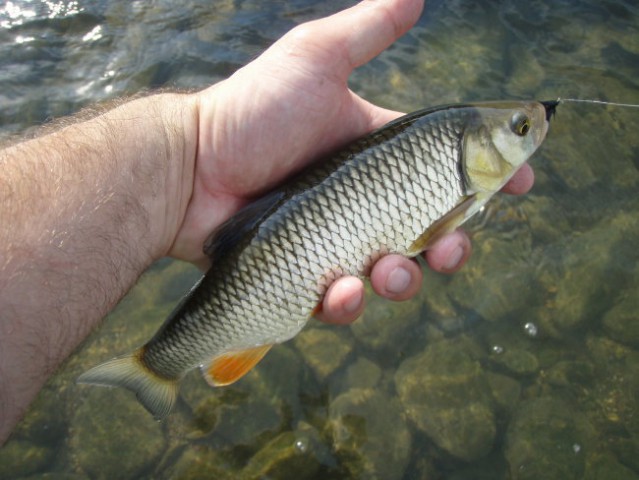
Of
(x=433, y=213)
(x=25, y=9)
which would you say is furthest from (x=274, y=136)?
(x=25, y=9)

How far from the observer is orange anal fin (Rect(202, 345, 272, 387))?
2.91 metres

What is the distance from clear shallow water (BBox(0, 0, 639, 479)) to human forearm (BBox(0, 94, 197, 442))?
4.19 feet

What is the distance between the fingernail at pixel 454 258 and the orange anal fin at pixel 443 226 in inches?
6.8

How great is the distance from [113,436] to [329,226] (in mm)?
2198

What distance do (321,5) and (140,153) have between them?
3.88 meters

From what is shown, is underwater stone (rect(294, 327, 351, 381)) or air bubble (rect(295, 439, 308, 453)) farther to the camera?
underwater stone (rect(294, 327, 351, 381))

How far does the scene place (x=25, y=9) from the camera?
6.25 m

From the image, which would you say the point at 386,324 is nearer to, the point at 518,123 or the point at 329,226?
the point at 329,226

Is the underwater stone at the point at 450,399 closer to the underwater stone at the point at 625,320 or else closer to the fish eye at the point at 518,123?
the underwater stone at the point at 625,320

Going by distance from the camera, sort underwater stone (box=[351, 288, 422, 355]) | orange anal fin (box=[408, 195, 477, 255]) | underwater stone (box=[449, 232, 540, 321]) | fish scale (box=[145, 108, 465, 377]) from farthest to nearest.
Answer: underwater stone (box=[449, 232, 540, 321]) → underwater stone (box=[351, 288, 422, 355]) → orange anal fin (box=[408, 195, 477, 255]) → fish scale (box=[145, 108, 465, 377])

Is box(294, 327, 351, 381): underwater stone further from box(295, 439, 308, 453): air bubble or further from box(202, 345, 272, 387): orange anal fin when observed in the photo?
box(202, 345, 272, 387): orange anal fin

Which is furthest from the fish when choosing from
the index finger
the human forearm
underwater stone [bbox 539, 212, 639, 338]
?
underwater stone [bbox 539, 212, 639, 338]

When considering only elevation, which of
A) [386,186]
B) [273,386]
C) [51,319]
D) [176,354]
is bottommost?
[273,386]

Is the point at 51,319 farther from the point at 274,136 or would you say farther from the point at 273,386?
the point at 273,386
